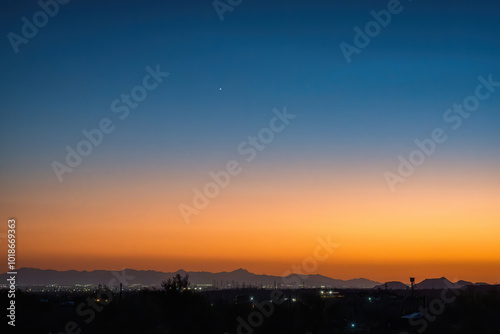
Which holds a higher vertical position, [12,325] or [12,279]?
[12,279]

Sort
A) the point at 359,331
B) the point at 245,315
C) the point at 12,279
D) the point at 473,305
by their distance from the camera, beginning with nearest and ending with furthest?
the point at 12,279
the point at 359,331
the point at 245,315
the point at 473,305

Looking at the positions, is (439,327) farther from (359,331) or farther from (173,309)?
(173,309)

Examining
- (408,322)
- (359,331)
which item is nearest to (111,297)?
(359,331)

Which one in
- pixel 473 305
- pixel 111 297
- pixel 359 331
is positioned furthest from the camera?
pixel 473 305

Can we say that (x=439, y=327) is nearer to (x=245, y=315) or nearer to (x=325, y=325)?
(x=325, y=325)

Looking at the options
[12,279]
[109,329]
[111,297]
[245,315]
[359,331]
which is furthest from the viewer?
[111,297]

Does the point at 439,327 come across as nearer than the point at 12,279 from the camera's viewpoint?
No

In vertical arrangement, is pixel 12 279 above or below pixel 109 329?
above

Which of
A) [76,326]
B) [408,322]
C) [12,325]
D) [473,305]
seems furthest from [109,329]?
[473,305]

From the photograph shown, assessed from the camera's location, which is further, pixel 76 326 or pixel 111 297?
pixel 111 297
